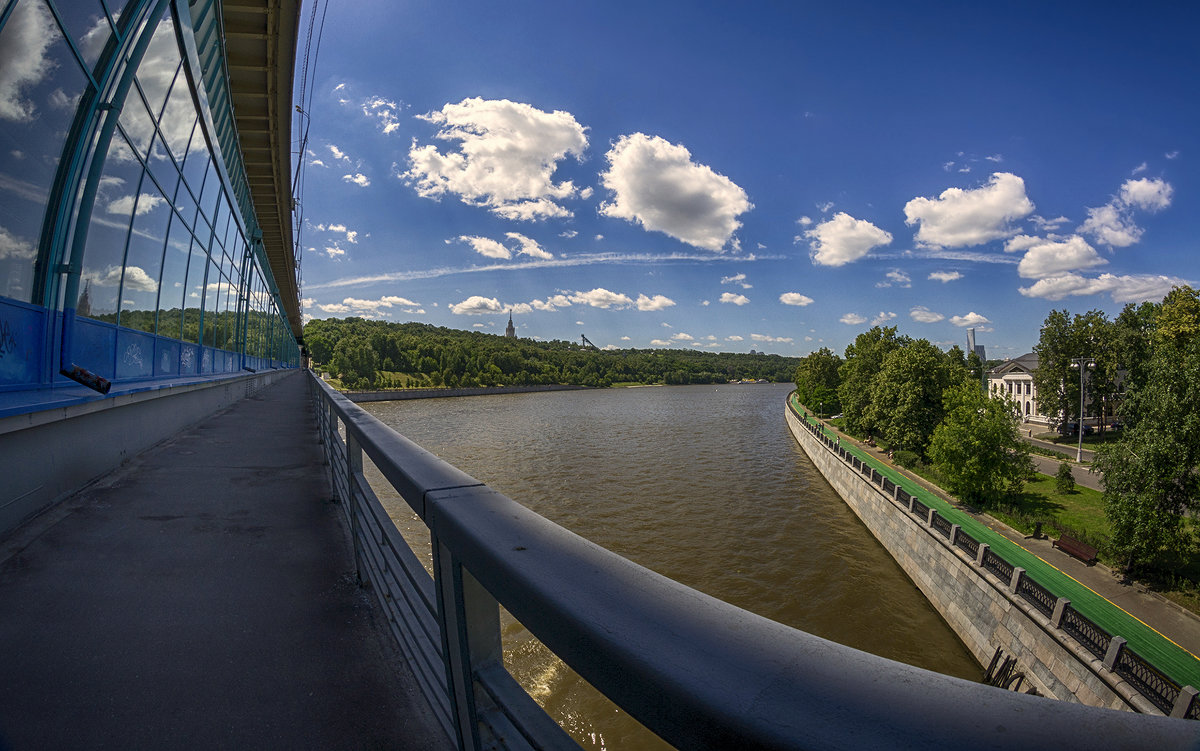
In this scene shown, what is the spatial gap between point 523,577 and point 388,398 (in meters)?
93.5

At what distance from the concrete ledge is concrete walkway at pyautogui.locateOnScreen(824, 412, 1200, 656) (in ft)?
55.1

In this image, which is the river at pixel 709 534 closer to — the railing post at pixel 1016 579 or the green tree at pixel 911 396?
the railing post at pixel 1016 579

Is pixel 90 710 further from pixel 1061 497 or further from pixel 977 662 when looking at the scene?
pixel 1061 497

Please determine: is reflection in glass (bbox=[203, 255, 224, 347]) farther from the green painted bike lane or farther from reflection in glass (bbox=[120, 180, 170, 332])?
the green painted bike lane

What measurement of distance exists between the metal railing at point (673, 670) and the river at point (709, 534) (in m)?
9.17

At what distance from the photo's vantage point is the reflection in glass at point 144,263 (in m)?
6.60

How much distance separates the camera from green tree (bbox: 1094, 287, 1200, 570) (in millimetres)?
13195

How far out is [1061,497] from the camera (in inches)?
861

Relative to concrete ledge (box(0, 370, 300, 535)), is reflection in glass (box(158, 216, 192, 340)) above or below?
above

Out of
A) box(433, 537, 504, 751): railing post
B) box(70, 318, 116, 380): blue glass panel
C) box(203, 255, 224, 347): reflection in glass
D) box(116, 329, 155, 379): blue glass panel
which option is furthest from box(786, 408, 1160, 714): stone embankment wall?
box(203, 255, 224, 347): reflection in glass

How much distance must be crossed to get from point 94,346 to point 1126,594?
19508mm

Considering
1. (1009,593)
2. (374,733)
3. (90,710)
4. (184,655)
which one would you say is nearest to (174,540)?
(184,655)

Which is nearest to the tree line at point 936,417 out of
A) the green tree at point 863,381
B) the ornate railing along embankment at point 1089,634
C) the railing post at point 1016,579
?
the green tree at point 863,381

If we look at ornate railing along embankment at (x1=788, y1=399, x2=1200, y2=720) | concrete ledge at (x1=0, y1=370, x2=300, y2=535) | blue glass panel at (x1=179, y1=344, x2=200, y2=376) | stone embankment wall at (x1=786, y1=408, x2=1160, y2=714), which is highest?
blue glass panel at (x1=179, y1=344, x2=200, y2=376)
